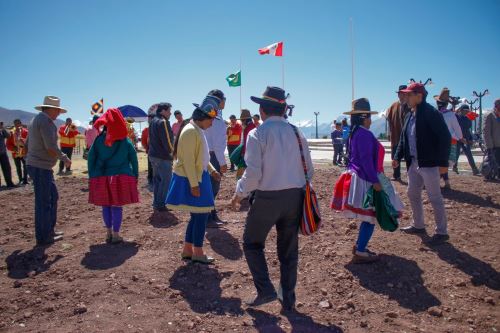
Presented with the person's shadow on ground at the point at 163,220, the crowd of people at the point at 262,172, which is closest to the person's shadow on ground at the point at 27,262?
the crowd of people at the point at 262,172

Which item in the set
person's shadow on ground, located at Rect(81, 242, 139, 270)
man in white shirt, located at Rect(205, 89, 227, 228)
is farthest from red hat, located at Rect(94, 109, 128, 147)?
person's shadow on ground, located at Rect(81, 242, 139, 270)

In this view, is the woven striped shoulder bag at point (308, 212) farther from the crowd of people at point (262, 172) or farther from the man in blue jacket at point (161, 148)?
the man in blue jacket at point (161, 148)

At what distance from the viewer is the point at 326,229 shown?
6.04 m

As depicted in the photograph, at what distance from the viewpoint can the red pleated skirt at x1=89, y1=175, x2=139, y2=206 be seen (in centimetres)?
534

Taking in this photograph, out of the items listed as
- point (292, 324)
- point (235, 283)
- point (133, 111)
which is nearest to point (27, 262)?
point (235, 283)

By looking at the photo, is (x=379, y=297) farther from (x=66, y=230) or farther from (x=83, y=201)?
(x=83, y=201)

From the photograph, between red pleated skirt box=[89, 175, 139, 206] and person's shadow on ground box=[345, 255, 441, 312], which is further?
red pleated skirt box=[89, 175, 139, 206]

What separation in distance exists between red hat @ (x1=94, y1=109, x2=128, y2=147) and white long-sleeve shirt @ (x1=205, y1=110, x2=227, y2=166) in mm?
1297

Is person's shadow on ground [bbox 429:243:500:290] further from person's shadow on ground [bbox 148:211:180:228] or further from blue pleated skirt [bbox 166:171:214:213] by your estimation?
person's shadow on ground [bbox 148:211:180:228]

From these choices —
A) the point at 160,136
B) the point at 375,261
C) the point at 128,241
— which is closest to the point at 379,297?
the point at 375,261

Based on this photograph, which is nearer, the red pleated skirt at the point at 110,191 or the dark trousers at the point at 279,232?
the dark trousers at the point at 279,232

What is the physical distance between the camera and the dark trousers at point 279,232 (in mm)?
3455

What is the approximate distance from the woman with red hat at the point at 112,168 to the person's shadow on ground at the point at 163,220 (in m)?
1.08

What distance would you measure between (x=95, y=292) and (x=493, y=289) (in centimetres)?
412
